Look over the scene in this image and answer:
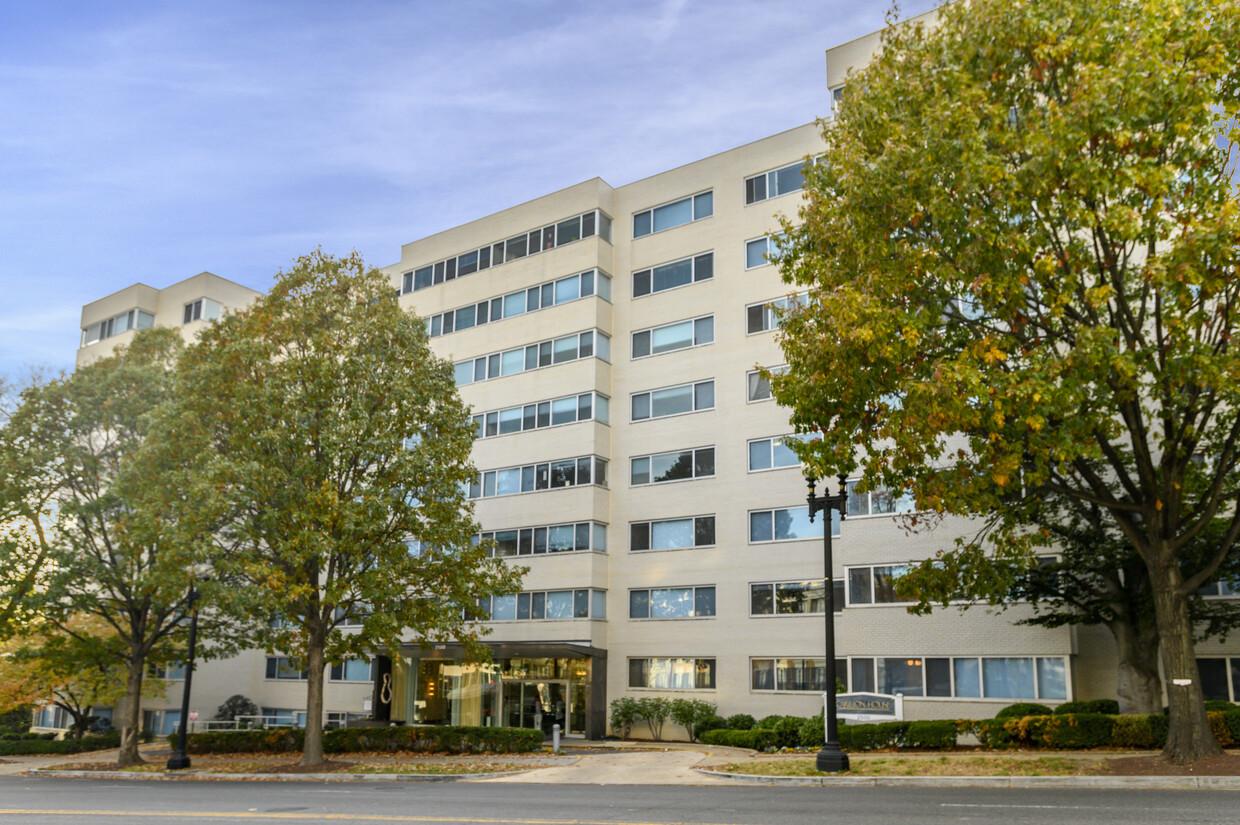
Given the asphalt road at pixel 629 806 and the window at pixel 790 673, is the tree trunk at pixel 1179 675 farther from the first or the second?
the window at pixel 790 673

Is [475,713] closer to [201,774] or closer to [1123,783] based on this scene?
[201,774]

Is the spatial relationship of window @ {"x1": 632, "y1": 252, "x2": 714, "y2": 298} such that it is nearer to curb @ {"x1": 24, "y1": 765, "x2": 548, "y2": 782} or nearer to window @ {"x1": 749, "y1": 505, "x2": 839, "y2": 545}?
window @ {"x1": 749, "y1": 505, "x2": 839, "y2": 545}

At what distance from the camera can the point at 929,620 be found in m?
28.8

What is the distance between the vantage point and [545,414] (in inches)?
1523

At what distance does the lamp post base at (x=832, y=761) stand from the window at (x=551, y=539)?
60.9 ft

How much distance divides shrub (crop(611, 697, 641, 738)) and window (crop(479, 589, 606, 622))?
335cm

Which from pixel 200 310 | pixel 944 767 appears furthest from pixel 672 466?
pixel 200 310

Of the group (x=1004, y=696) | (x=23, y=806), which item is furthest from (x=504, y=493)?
(x=23, y=806)

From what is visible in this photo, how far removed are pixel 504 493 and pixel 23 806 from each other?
24.4 metres

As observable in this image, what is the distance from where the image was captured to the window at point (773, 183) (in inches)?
1378

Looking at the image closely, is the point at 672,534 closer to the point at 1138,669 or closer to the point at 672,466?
the point at 672,466

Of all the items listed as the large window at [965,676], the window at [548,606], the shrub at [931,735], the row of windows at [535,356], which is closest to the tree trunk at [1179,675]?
the shrub at [931,735]

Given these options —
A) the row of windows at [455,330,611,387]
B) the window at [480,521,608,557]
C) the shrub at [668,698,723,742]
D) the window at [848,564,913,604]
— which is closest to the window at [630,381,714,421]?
the row of windows at [455,330,611,387]

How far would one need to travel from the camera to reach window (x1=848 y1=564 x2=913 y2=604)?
29.5 metres
